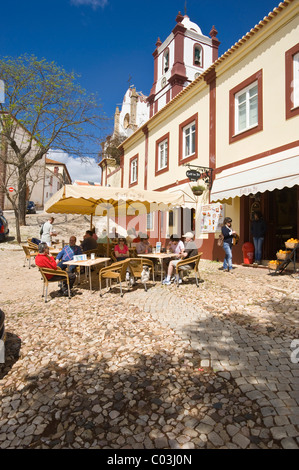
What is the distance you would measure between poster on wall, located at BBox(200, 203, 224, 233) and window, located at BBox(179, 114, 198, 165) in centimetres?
297

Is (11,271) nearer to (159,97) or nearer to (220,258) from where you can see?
(220,258)

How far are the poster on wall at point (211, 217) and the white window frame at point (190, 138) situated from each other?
3.35m

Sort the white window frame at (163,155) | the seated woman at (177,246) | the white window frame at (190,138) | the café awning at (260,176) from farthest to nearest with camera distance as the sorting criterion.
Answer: the white window frame at (163,155)
the white window frame at (190,138)
the seated woman at (177,246)
the café awning at (260,176)

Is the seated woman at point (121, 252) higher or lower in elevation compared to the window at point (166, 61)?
lower

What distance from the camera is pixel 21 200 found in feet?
60.4

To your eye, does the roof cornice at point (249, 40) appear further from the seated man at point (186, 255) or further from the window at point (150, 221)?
the seated man at point (186, 255)

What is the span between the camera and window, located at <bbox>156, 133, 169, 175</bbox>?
1491cm

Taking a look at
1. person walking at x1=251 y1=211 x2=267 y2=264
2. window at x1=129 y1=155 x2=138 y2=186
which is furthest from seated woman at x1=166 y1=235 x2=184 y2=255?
window at x1=129 y1=155 x2=138 y2=186

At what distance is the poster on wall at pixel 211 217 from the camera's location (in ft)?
34.3

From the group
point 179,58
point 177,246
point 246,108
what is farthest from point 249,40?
point 179,58

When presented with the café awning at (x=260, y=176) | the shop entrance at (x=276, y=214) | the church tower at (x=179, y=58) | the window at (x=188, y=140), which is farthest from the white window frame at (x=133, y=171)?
the shop entrance at (x=276, y=214)

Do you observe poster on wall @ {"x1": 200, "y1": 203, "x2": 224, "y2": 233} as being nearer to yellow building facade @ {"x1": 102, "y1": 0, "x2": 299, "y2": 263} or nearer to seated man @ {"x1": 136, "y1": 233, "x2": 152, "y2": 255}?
yellow building facade @ {"x1": 102, "y1": 0, "x2": 299, "y2": 263}

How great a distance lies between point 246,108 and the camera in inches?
383

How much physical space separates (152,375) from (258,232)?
728 centimetres
